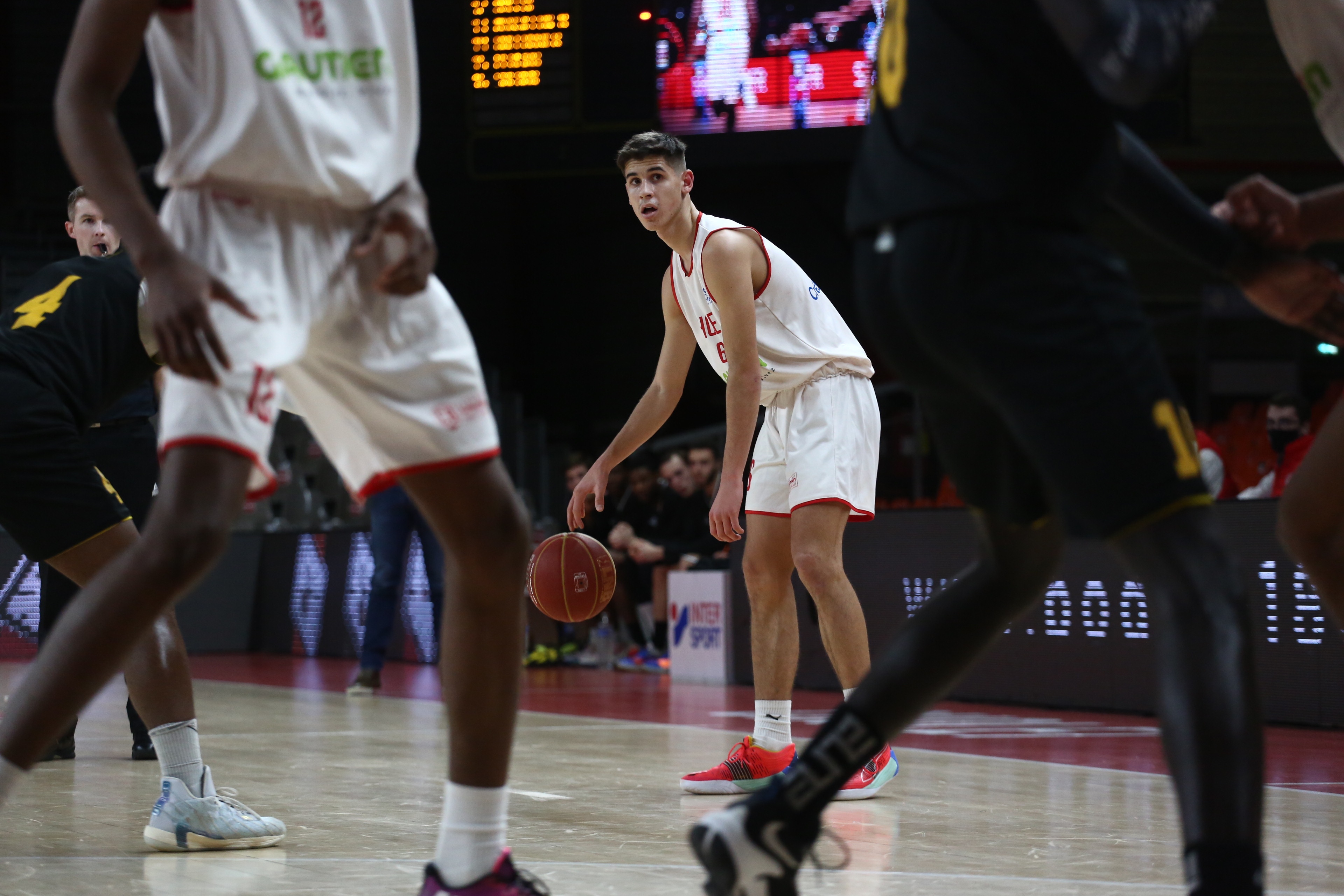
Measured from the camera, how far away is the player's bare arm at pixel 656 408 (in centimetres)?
477

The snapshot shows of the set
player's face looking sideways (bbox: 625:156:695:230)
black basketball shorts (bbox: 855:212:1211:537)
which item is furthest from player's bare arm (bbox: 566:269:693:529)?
black basketball shorts (bbox: 855:212:1211:537)

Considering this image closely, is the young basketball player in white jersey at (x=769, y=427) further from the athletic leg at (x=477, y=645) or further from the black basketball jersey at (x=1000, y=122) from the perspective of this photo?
the black basketball jersey at (x=1000, y=122)

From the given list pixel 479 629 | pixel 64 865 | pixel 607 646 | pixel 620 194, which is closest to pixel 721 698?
pixel 607 646

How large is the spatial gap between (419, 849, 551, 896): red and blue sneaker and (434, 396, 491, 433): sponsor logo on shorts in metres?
0.73

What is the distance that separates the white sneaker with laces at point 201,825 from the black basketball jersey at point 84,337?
3.27 ft

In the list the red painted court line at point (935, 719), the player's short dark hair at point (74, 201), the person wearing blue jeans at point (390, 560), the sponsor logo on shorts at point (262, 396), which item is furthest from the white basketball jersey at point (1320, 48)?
the person wearing blue jeans at point (390, 560)

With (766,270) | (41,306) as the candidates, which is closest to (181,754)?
(41,306)

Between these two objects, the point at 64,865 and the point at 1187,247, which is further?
the point at 64,865

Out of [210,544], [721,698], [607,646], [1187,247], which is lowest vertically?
[607,646]

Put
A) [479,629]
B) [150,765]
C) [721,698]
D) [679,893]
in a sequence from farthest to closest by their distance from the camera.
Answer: [721,698]
[150,765]
[679,893]
[479,629]

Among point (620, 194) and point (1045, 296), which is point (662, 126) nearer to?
point (620, 194)

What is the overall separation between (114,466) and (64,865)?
8.95ft

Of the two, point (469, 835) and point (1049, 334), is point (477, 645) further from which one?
point (1049, 334)

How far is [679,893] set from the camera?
3.05 meters
